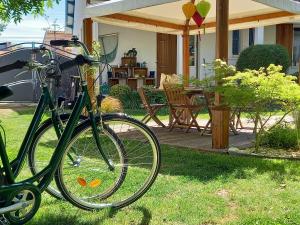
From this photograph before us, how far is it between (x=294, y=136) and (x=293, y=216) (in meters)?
3.14

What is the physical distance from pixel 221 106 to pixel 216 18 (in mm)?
1272

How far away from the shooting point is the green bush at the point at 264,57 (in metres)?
14.1

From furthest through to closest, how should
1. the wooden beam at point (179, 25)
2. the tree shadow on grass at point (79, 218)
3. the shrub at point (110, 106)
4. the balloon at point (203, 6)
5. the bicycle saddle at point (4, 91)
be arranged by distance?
1. the wooden beam at point (179, 25)
2. the shrub at point (110, 106)
3. the balloon at point (203, 6)
4. the tree shadow on grass at point (79, 218)
5. the bicycle saddle at point (4, 91)

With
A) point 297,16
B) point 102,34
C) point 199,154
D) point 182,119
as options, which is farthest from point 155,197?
point 102,34

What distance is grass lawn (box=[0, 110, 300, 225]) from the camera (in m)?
3.56

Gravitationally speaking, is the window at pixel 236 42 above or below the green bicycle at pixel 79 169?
above

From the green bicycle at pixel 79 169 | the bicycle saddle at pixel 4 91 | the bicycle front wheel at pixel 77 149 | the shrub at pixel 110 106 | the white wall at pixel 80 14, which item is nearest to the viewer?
the bicycle saddle at pixel 4 91

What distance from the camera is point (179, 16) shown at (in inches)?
390

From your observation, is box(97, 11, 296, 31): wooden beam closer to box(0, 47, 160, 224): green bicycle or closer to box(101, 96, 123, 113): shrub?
box(101, 96, 123, 113): shrub

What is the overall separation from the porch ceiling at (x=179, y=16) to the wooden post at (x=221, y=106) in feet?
6.34

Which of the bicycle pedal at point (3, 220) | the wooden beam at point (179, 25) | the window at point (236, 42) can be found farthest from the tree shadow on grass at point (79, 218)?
the window at point (236, 42)

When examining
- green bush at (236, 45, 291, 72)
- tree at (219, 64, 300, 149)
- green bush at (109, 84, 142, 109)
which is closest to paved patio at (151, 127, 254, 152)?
tree at (219, 64, 300, 149)

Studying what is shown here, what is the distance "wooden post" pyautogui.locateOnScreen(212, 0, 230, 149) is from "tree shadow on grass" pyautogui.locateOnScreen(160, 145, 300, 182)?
38 cm

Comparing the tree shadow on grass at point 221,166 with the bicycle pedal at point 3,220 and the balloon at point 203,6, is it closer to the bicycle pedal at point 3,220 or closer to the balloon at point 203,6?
the bicycle pedal at point 3,220
